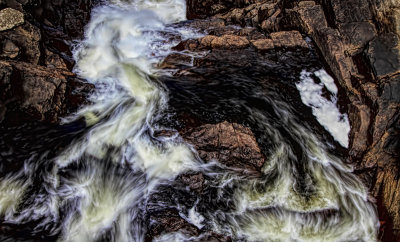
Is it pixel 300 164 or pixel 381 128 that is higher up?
pixel 381 128

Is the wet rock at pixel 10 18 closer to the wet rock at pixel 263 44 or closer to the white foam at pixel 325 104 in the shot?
the wet rock at pixel 263 44

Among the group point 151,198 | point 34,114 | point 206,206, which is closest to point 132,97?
point 34,114

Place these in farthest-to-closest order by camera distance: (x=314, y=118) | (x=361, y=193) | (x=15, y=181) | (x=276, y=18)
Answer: (x=276, y=18)
(x=314, y=118)
(x=361, y=193)
(x=15, y=181)

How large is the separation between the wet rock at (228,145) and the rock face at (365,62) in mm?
2077

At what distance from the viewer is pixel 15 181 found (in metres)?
5.12

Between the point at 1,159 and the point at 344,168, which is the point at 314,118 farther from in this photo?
the point at 1,159

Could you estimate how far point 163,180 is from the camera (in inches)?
216

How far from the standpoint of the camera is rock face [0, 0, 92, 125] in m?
5.57

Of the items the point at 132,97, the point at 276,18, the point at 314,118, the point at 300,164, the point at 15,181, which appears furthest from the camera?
the point at 276,18

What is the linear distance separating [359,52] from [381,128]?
78.1 inches

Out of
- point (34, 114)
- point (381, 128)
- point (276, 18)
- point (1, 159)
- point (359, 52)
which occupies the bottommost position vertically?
point (1, 159)

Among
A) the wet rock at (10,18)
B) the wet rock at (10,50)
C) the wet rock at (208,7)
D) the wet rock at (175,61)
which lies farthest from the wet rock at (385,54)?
the wet rock at (10,18)

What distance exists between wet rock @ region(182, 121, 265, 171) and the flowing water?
19 cm

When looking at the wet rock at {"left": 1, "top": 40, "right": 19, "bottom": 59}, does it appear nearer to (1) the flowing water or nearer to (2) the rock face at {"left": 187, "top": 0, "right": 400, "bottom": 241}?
(1) the flowing water
